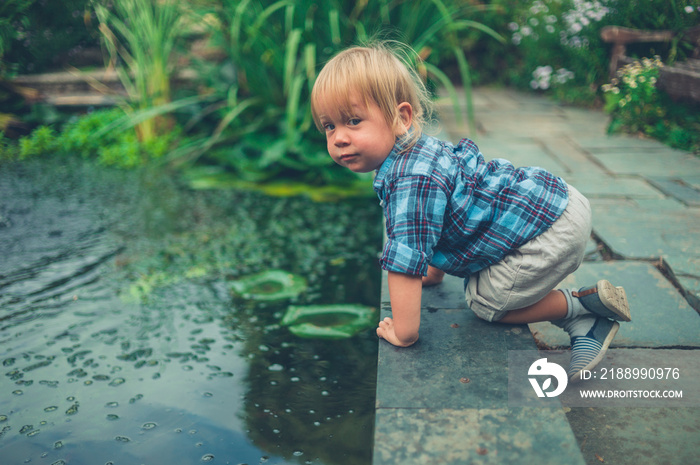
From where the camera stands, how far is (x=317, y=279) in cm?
220

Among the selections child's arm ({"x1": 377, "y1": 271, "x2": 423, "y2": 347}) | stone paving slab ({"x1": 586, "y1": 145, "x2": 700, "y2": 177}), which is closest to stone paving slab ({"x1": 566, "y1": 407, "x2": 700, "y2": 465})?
child's arm ({"x1": 377, "y1": 271, "x2": 423, "y2": 347})

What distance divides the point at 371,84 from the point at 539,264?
0.58m

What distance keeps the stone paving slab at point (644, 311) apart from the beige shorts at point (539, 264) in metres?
0.21

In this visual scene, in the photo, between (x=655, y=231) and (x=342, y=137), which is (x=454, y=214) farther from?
(x=655, y=231)

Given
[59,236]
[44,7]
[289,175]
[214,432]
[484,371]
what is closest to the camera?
[484,371]

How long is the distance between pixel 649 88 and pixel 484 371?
2.13m

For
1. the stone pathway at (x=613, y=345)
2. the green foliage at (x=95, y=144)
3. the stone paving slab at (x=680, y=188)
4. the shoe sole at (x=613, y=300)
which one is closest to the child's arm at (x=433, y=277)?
the stone pathway at (x=613, y=345)

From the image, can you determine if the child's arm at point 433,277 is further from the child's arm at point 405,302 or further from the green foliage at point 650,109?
the green foliage at point 650,109

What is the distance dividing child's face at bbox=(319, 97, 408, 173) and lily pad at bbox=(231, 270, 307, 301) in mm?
874

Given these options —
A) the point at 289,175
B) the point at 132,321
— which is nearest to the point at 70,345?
the point at 132,321

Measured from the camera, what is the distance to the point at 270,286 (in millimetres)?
2148

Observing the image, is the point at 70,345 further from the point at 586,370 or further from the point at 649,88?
the point at 649,88

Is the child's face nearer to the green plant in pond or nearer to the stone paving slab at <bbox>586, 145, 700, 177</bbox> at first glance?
the stone paving slab at <bbox>586, 145, 700, 177</bbox>

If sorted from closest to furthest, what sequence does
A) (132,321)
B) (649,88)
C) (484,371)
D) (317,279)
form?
1. (484,371)
2. (132,321)
3. (317,279)
4. (649,88)
